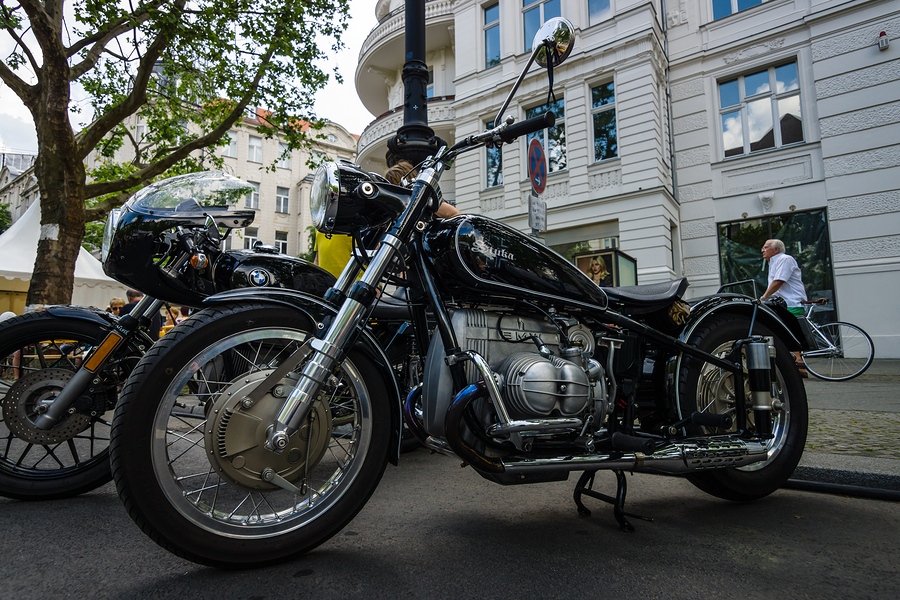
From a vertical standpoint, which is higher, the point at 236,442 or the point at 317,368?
the point at 317,368

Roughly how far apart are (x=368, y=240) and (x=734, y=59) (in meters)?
13.3

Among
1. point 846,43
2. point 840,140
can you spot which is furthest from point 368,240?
point 846,43

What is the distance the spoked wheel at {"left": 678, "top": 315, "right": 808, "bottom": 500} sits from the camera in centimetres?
228

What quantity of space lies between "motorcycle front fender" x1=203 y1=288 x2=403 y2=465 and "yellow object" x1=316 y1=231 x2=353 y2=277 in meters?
1.60

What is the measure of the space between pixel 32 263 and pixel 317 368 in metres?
11.1

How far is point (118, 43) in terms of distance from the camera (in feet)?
29.7

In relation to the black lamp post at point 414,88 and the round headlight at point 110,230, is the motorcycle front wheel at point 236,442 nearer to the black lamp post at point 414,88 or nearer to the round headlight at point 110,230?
the round headlight at point 110,230

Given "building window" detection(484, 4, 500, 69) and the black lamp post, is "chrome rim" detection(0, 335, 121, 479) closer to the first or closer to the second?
the black lamp post

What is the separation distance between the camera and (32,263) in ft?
32.2

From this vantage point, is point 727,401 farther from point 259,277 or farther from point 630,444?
point 259,277

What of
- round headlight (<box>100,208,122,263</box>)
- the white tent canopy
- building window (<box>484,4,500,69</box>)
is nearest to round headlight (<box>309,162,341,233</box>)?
round headlight (<box>100,208,122,263</box>)

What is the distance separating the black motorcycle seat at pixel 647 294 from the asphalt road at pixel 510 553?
0.92 metres

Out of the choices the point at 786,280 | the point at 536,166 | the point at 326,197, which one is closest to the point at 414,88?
the point at 536,166

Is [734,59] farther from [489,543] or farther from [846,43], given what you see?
[489,543]
